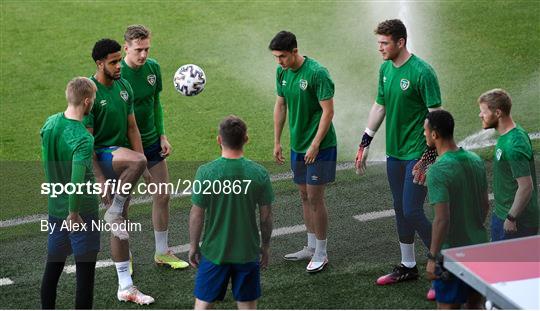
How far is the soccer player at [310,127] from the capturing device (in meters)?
8.30

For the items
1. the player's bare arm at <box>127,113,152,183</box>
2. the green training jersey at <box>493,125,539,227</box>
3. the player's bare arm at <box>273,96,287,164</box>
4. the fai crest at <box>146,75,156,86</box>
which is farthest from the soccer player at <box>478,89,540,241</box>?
the fai crest at <box>146,75,156,86</box>

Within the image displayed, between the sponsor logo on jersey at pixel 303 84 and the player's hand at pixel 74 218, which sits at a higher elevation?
the sponsor logo on jersey at pixel 303 84

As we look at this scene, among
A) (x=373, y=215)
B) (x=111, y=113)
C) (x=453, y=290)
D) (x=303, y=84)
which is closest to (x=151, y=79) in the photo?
(x=111, y=113)

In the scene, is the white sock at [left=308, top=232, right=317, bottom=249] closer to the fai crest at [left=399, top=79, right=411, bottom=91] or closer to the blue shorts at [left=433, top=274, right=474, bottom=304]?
the fai crest at [left=399, top=79, right=411, bottom=91]

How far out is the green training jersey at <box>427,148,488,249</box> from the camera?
21.6ft

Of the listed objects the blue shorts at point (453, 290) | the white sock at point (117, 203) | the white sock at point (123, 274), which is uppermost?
the white sock at point (117, 203)

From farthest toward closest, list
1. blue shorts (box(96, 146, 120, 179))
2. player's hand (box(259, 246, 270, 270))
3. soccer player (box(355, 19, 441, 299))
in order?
1. blue shorts (box(96, 146, 120, 179))
2. soccer player (box(355, 19, 441, 299))
3. player's hand (box(259, 246, 270, 270))

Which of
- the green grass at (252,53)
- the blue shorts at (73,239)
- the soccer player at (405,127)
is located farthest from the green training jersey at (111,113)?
the green grass at (252,53)

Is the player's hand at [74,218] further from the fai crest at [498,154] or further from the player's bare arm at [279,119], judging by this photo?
the fai crest at [498,154]

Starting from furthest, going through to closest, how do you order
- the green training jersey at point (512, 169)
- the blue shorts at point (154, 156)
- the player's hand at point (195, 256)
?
the blue shorts at point (154, 156), the green training jersey at point (512, 169), the player's hand at point (195, 256)

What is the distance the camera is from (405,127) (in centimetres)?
805

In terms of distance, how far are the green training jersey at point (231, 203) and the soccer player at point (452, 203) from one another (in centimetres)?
110

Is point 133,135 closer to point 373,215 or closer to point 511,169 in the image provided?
point 373,215

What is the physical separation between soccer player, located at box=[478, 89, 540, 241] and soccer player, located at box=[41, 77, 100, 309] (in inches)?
109
